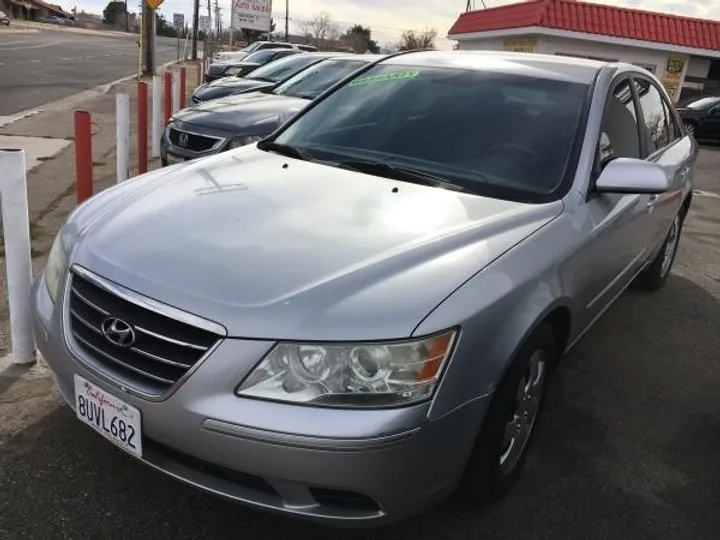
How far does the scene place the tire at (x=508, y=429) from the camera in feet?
7.59

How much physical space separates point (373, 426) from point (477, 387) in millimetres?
391

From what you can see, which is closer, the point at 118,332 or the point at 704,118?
the point at 118,332

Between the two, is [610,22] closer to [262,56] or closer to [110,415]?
[262,56]

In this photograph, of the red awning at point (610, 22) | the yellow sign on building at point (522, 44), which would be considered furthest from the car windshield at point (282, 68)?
the yellow sign on building at point (522, 44)

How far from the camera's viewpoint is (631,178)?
116 inches

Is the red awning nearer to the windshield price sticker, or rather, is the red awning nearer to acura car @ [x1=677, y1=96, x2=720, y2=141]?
acura car @ [x1=677, y1=96, x2=720, y2=141]

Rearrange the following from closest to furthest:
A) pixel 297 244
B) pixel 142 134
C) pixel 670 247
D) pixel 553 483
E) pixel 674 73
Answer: pixel 297 244
pixel 553 483
pixel 670 247
pixel 142 134
pixel 674 73

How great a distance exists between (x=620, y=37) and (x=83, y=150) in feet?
68.9

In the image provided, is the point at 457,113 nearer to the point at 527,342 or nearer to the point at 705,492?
the point at 527,342

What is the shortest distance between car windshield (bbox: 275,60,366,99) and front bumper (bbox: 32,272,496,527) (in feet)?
19.6

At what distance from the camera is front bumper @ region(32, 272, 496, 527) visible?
1943mm

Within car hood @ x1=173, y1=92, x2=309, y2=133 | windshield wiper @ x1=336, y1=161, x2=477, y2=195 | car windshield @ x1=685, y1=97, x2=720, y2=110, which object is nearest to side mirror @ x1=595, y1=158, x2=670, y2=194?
windshield wiper @ x1=336, y1=161, x2=477, y2=195

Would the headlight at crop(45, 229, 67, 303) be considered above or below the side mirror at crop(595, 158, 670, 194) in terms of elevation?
below

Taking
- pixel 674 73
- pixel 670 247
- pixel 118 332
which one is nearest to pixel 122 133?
pixel 118 332
